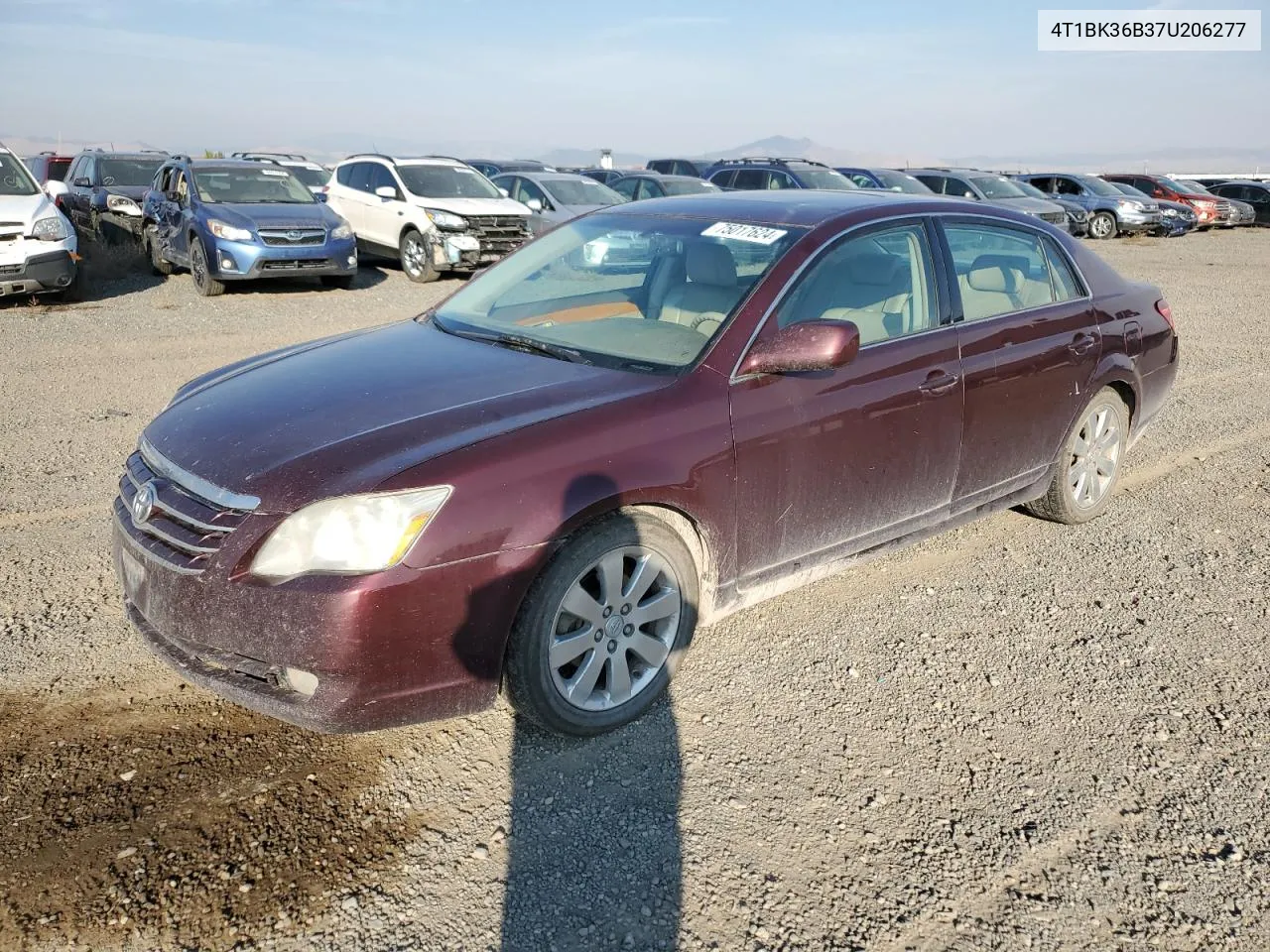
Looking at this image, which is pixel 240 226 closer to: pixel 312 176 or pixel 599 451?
pixel 312 176

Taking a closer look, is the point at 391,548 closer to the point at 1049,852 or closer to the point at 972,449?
the point at 1049,852

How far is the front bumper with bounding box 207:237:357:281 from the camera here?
12.5 m

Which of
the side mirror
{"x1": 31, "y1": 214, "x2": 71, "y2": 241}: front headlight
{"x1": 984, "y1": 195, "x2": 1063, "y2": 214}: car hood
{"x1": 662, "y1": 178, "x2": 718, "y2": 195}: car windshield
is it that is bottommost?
{"x1": 984, "y1": 195, "x2": 1063, "y2": 214}: car hood

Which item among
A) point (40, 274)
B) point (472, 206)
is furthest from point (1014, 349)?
point (472, 206)

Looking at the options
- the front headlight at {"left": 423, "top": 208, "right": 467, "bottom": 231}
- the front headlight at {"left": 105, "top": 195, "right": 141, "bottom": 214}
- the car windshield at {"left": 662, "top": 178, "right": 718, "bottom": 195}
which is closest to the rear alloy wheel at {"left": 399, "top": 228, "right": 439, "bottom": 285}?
the front headlight at {"left": 423, "top": 208, "right": 467, "bottom": 231}

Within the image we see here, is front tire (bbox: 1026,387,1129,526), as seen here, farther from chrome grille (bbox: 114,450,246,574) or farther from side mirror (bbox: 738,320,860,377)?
chrome grille (bbox: 114,450,246,574)

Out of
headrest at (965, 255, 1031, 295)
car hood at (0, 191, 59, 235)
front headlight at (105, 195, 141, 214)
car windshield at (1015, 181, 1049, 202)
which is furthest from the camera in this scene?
car windshield at (1015, 181, 1049, 202)

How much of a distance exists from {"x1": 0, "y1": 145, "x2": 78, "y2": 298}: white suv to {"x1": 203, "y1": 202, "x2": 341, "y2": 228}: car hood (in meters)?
1.74

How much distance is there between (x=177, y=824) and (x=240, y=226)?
11029 millimetres

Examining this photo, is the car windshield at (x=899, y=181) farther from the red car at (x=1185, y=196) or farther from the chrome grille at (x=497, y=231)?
the chrome grille at (x=497, y=231)

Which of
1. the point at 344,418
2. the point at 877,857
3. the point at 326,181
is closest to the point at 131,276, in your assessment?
the point at 326,181

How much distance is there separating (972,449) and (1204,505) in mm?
2196

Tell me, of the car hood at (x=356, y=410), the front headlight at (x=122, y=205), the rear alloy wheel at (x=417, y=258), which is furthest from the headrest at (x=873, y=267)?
the front headlight at (x=122, y=205)

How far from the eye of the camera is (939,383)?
159 inches
